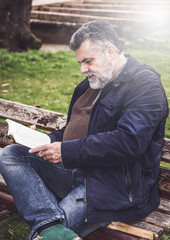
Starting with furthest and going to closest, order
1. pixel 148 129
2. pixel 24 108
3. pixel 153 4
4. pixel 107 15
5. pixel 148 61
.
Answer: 1. pixel 153 4
2. pixel 107 15
3. pixel 148 61
4. pixel 24 108
5. pixel 148 129

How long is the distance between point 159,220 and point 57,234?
2.55 feet

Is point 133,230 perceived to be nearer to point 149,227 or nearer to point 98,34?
point 149,227

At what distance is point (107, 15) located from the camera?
11.5 metres

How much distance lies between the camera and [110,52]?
247 centimetres

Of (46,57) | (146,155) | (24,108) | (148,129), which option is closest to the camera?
(148,129)

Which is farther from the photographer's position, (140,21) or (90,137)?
(140,21)

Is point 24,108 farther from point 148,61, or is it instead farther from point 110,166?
point 148,61

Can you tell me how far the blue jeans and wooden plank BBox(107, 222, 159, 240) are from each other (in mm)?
100

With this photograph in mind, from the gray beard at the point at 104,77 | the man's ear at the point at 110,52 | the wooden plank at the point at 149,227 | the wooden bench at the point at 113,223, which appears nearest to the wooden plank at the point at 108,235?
the wooden bench at the point at 113,223

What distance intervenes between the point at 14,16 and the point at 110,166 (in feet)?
23.0

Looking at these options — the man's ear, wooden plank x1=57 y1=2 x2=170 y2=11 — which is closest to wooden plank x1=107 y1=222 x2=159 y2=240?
the man's ear

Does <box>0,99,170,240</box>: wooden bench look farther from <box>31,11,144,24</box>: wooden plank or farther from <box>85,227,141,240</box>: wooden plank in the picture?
<box>31,11,144,24</box>: wooden plank

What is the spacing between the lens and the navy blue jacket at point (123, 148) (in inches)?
81.8

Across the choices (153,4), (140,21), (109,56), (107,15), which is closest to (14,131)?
(109,56)
